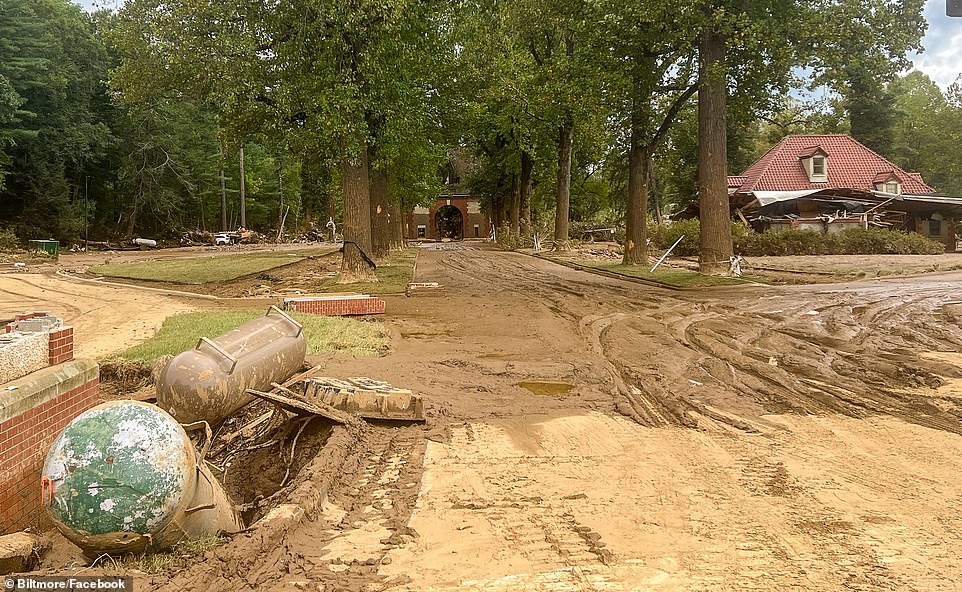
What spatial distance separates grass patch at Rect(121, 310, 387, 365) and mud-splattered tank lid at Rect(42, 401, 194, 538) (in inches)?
215

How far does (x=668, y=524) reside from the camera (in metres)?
4.51

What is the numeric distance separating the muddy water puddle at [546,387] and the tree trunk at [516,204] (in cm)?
3801

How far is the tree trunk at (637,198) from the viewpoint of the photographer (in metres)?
24.7

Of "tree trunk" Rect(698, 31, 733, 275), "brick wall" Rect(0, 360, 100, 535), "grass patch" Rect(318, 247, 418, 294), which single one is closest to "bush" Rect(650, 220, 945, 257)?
"tree trunk" Rect(698, 31, 733, 275)

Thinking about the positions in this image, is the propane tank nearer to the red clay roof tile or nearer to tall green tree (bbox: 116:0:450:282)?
tall green tree (bbox: 116:0:450:282)

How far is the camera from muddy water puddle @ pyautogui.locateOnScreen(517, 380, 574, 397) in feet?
26.4

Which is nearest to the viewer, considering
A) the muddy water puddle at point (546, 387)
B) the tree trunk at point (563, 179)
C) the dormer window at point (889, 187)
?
the muddy water puddle at point (546, 387)

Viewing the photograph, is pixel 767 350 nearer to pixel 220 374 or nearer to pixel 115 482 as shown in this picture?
pixel 220 374

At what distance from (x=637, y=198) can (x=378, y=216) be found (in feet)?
33.9

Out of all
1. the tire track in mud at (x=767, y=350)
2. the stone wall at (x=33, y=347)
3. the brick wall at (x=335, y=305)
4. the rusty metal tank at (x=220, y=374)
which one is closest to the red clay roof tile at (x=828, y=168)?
the tire track in mud at (x=767, y=350)

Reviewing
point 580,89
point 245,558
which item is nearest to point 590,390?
point 245,558

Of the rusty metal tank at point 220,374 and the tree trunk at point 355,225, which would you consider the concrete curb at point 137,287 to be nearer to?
the tree trunk at point 355,225

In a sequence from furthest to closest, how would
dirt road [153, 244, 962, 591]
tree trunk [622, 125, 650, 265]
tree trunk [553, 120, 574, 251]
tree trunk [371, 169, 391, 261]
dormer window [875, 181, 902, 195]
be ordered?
dormer window [875, 181, 902, 195]
tree trunk [553, 120, 574, 251]
tree trunk [371, 169, 391, 261]
tree trunk [622, 125, 650, 265]
dirt road [153, 244, 962, 591]

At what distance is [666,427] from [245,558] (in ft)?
13.7
